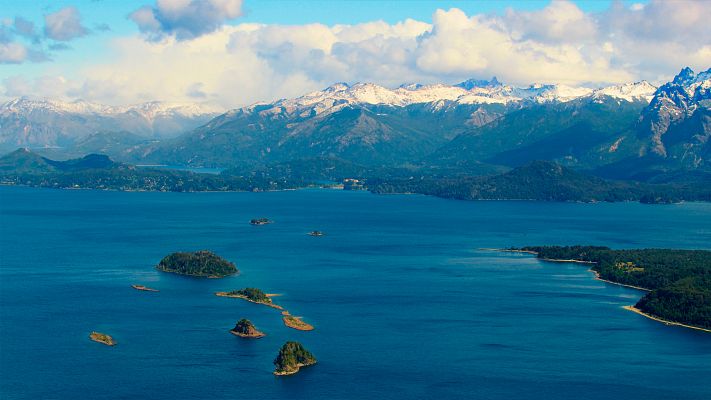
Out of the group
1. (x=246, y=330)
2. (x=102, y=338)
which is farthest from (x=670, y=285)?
(x=102, y=338)

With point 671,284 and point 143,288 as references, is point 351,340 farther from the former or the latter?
point 671,284

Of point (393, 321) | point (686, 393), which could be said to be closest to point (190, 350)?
point (393, 321)

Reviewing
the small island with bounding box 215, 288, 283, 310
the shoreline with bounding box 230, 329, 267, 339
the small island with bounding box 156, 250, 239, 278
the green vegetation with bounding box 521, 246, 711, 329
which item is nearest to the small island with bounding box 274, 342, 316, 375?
the shoreline with bounding box 230, 329, 267, 339

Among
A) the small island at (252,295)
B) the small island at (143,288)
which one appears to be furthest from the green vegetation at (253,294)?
the small island at (143,288)

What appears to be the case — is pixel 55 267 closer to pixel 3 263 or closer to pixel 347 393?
pixel 3 263

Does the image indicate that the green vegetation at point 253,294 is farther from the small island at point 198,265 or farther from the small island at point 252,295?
the small island at point 198,265

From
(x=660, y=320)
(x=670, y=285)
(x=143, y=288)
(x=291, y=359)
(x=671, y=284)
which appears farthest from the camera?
(x=143, y=288)
